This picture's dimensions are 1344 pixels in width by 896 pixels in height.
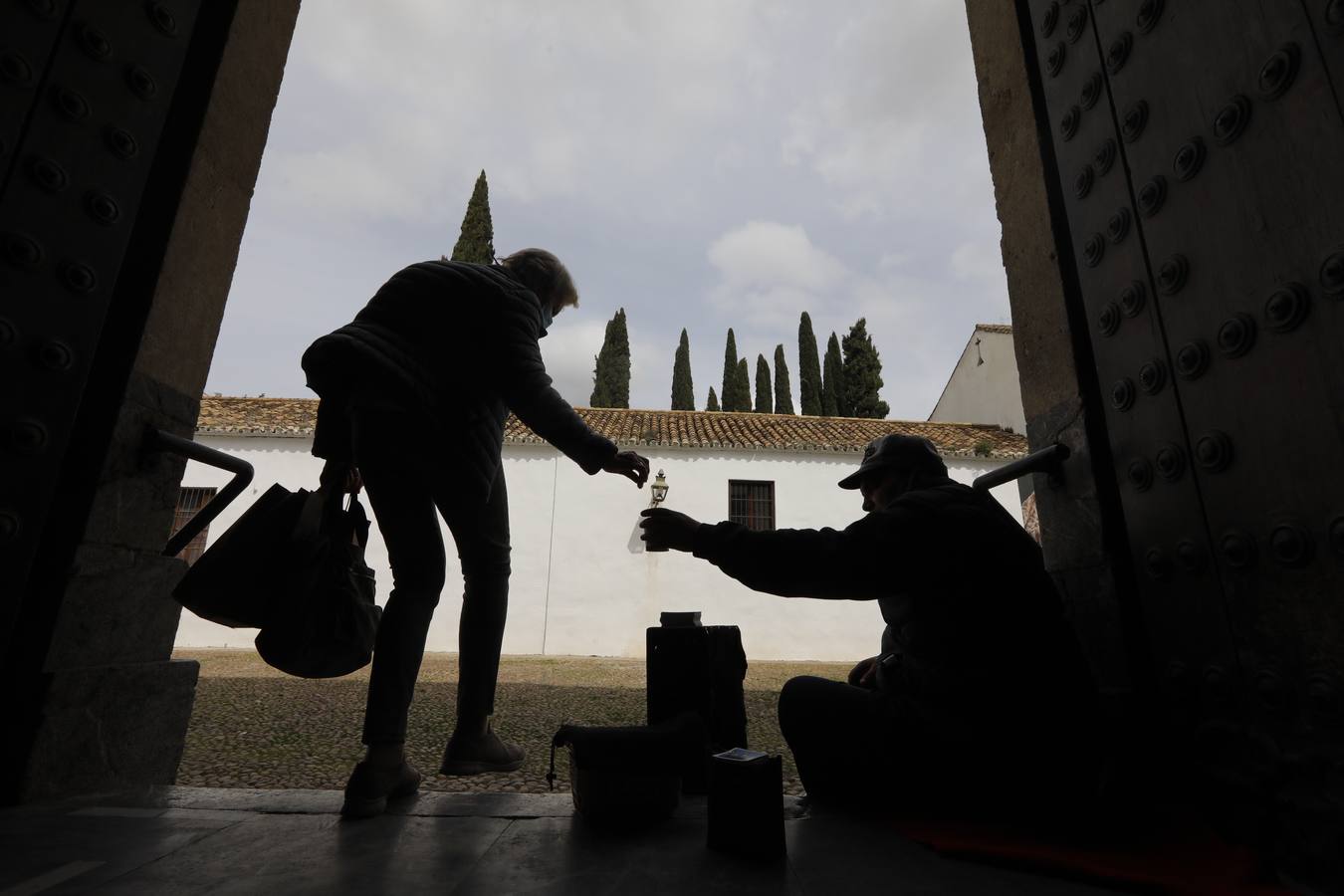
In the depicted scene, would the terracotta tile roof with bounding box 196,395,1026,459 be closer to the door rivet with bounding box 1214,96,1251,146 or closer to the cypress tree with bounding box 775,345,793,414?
the door rivet with bounding box 1214,96,1251,146

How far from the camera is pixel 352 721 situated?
4758 mm

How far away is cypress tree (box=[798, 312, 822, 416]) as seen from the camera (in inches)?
1145

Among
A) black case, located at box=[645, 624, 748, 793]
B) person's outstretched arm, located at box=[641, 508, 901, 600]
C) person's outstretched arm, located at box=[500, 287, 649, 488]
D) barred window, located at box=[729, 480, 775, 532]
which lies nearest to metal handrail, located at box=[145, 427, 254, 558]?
person's outstretched arm, located at box=[500, 287, 649, 488]

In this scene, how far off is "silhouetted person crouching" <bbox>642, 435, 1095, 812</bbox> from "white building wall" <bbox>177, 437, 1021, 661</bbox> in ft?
34.7

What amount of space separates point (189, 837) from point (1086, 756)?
2185 mm

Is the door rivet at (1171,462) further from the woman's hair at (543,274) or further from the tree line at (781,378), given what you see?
the tree line at (781,378)

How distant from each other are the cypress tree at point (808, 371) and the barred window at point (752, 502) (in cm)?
1566

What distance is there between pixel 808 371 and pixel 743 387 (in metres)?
3.42

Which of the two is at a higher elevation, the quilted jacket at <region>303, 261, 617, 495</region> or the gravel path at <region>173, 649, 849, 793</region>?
the quilted jacket at <region>303, 261, 617, 495</region>

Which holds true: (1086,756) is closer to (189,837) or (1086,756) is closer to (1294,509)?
(1294,509)

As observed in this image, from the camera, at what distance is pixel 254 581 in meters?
1.69

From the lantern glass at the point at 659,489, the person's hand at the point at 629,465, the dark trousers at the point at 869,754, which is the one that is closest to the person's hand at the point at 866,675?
the dark trousers at the point at 869,754

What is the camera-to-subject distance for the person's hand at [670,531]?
1.70m

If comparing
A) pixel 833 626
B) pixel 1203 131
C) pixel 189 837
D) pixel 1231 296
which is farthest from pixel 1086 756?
pixel 833 626
